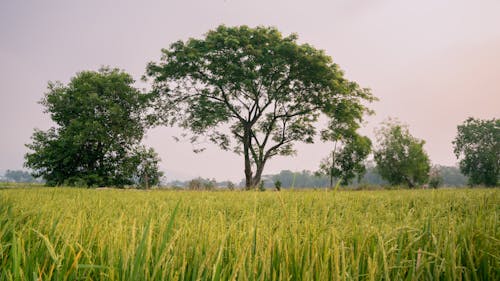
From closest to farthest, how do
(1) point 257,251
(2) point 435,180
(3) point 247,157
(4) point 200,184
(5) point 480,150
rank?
(1) point 257,251 < (4) point 200,184 < (3) point 247,157 < (2) point 435,180 < (5) point 480,150

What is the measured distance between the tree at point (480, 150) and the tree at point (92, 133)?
52345mm

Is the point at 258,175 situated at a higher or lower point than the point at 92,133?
lower

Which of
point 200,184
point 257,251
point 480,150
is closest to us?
point 257,251

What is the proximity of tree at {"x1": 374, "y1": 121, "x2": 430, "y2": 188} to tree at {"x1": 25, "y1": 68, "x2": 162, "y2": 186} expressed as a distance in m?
35.4

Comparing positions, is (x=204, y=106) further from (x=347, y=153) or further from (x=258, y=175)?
(x=347, y=153)

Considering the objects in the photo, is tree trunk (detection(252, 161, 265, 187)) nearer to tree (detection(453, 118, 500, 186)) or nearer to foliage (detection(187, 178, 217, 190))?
foliage (detection(187, 178, 217, 190))

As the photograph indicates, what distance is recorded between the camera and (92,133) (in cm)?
3064

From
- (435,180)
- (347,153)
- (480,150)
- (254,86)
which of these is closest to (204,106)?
(254,86)

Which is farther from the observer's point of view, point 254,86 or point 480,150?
point 480,150

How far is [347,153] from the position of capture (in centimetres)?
4016

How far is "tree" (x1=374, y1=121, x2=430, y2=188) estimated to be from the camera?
49.5 meters

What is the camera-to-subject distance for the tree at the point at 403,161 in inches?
1949

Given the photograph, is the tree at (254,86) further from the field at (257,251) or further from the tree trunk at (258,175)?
the field at (257,251)

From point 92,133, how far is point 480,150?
202 feet
